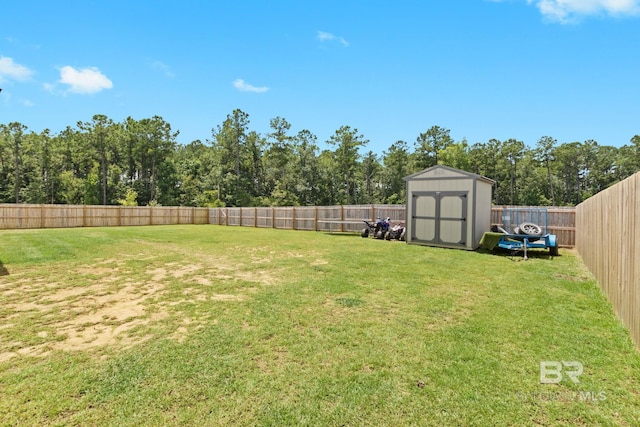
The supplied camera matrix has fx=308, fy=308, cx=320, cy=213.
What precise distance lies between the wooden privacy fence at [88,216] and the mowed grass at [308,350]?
15920 millimetres

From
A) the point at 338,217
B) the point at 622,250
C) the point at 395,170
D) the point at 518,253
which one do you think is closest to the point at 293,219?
the point at 338,217

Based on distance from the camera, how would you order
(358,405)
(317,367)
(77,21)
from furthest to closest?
(77,21) → (317,367) → (358,405)

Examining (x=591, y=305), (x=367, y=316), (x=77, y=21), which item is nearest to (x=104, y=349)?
(x=367, y=316)

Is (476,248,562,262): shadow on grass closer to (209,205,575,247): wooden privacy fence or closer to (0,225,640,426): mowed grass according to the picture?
(209,205,575,247): wooden privacy fence

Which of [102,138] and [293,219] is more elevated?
[102,138]

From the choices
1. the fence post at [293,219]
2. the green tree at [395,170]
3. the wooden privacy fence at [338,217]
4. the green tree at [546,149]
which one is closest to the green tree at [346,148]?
the green tree at [395,170]

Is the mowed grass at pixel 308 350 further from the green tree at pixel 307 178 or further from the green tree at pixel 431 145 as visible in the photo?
the green tree at pixel 431 145

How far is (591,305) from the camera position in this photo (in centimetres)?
397

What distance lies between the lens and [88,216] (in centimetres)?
1933

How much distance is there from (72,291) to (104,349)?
250 cm

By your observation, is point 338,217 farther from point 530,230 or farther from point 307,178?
point 307,178

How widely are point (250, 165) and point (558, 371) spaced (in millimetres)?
39236

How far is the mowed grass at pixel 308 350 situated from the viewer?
194cm

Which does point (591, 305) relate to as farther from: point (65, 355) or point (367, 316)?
point (65, 355)
